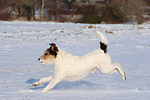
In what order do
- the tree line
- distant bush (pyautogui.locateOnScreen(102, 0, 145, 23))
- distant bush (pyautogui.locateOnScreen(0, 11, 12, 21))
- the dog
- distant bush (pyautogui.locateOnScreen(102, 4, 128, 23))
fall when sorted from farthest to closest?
distant bush (pyautogui.locateOnScreen(102, 4, 128, 23)) < distant bush (pyautogui.locateOnScreen(102, 0, 145, 23)) < the tree line < distant bush (pyautogui.locateOnScreen(0, 11, 12, 21)) < the dog

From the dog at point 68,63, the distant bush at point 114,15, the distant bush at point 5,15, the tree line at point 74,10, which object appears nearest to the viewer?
the dog at point 68,63

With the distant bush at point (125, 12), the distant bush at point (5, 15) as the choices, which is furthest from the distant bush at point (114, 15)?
the distant bush at point (5, 15)

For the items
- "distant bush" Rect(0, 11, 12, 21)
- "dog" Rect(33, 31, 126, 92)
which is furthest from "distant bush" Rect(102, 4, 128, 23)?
"dog" Rect(33, 31, 126, 92)

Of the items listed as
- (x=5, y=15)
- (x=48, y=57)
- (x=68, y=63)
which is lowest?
(x=5, y=15)

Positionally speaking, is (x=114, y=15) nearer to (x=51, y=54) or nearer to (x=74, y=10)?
(x=74, y=10)

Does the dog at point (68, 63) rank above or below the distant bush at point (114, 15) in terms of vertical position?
above

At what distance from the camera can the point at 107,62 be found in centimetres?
613

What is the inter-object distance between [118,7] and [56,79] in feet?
126

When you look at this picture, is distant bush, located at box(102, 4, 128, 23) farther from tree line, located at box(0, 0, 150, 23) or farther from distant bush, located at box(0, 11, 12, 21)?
distant bush, located at box(0, 11, 12, 21)

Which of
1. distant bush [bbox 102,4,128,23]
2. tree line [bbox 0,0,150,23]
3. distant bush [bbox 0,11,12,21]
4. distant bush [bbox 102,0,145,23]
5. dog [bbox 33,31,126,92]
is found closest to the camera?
dog [bbox 33,31,126,92]

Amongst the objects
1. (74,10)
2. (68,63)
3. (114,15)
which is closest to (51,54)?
(68,63)

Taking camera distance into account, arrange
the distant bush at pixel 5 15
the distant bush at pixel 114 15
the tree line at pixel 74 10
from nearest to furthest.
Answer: the distant bush at pixel 5 15
the tree line at pixel 74 10
the distant bush at pixel 114 15

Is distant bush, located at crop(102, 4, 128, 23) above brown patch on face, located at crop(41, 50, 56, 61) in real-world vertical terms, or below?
below

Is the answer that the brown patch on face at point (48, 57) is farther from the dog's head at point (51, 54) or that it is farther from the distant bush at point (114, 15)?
the distant bush at point (114, 15)
